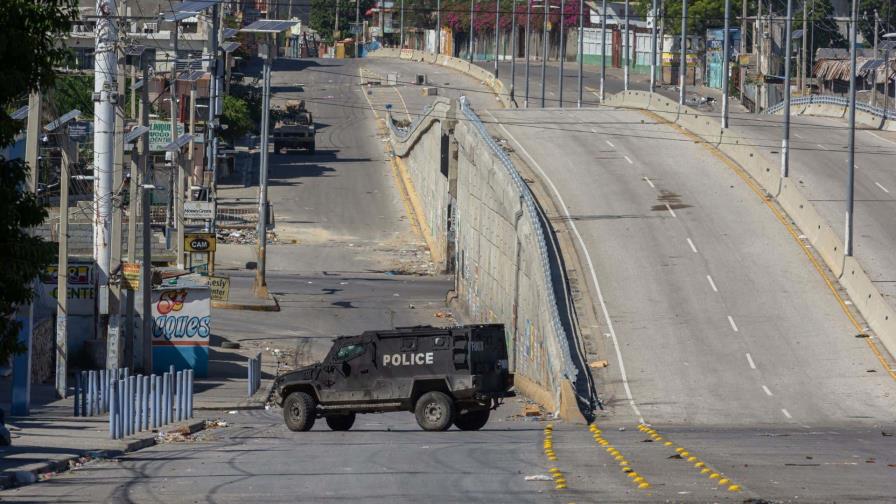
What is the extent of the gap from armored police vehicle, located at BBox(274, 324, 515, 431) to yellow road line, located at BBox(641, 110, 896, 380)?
46.1 feet

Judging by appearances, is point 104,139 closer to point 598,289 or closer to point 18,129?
point 598,289

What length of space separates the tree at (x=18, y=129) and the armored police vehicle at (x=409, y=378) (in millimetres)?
11643

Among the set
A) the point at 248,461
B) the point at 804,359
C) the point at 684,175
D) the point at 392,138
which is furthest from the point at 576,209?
the point at 392,138

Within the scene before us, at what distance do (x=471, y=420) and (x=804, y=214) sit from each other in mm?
23632

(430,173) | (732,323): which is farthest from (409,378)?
(430,173)

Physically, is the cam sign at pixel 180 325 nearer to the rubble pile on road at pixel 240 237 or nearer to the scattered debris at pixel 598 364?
the scattered debris at pixel 598 364

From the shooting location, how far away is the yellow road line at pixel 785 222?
125 ft

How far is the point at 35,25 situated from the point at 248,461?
26.0 feet

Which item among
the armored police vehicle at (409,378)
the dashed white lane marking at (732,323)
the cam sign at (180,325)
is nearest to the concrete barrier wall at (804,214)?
the dashed white lane marking at (732,323)

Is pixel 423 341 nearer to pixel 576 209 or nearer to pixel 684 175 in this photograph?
pixel 576 209

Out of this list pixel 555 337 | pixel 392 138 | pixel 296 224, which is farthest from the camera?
pixel 392 138

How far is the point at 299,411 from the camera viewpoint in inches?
1089

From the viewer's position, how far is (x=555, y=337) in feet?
119

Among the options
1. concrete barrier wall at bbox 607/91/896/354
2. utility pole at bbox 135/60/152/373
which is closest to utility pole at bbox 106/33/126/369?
utility pole at bbox 135/60/152/373
